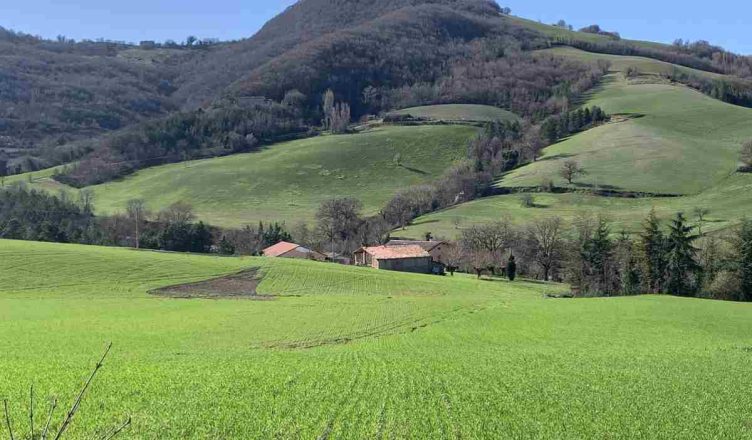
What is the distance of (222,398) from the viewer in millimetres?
16516

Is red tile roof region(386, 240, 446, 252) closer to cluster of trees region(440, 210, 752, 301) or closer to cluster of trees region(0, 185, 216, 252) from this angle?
cluster of trees region(440, 210, 752, 301)

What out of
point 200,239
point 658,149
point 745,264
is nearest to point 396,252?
point 200,239

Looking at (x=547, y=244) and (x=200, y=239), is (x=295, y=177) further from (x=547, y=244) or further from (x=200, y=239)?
(x=547, y=244)

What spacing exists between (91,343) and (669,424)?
26.4 meters

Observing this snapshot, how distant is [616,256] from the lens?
3361 inches

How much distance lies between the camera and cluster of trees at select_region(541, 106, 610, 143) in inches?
7077

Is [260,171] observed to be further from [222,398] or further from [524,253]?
[222,398]

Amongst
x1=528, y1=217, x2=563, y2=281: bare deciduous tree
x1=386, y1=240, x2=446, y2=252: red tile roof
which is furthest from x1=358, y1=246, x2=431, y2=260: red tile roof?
x1=528, y1=217, x2=563, y2=281: bare deciduous tree

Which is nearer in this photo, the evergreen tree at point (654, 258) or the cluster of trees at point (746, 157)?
the evergreen tree at point (654, 258)

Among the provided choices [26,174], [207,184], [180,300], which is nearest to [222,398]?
[180,300]

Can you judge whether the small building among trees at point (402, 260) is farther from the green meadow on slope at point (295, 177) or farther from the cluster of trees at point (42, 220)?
the cluster of trees at point (42, 220)

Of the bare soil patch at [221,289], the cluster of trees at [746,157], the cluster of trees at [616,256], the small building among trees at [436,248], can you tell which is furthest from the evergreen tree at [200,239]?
the cluster of trees at [746,157]

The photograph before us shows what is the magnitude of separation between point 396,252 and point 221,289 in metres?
41.1

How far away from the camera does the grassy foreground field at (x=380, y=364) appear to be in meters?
14.9
